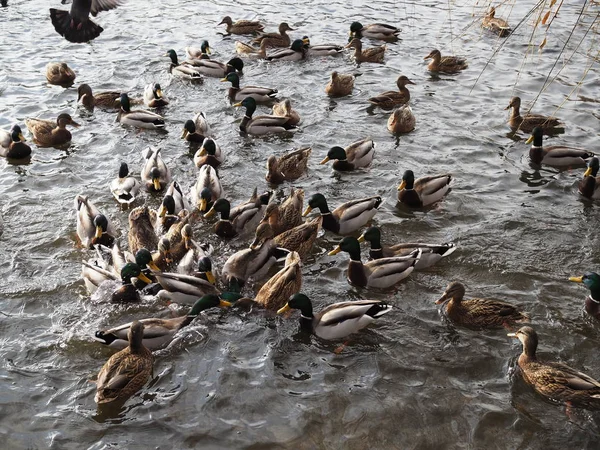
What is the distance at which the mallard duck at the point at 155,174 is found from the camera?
9.99m

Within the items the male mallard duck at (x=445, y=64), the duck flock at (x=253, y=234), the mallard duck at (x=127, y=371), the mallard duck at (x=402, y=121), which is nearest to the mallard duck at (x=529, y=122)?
the duck flock at (x=253, y=234)

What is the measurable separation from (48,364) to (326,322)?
9.57ft

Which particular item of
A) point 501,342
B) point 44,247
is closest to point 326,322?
point 501,342

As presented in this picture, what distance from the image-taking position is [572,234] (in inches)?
352

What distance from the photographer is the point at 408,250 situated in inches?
327

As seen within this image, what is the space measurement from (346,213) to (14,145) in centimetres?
590

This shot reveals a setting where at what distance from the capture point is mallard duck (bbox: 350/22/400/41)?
16.0 m

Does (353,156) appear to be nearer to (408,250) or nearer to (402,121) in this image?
(402,121)

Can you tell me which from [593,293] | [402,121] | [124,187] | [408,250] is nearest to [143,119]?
[124,187]

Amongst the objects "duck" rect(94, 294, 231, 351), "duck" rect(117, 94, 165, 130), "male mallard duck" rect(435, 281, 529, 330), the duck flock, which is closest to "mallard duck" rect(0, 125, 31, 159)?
the duck flock

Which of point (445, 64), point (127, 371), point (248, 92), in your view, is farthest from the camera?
point (445, 64)

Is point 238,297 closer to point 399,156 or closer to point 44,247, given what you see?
point 44,247

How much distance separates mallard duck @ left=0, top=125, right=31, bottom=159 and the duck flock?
0.02 metres

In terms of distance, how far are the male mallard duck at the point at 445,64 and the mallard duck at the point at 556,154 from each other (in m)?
3.97
